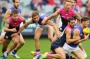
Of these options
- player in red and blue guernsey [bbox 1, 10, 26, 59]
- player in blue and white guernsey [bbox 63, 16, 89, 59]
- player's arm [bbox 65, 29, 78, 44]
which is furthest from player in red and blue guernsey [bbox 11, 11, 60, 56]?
player's arm [bbox 65, 29, 78, 44]

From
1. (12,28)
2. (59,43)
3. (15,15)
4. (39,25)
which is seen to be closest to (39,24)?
(39,25)

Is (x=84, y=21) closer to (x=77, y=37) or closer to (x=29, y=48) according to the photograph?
(x=77, y=37)

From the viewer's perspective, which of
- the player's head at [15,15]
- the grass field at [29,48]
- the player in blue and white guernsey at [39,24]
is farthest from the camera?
the grass field at [29,48]

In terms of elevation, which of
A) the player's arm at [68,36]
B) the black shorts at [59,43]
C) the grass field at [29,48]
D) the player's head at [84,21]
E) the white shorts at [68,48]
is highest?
the player's head at [84,21]

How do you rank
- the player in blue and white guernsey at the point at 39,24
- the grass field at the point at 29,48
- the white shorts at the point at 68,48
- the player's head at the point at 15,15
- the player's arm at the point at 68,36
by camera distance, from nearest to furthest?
the player's arm at the point at 68,36 < the white shorts at the point at 68,48 < the player's head at the point at 15,15 < the player in blue and white guernsey at the point at 39,24 < the grass field at the point at 29,48

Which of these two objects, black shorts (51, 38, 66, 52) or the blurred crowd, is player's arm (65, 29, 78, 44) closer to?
black shorts (51, 38, 66, 52)

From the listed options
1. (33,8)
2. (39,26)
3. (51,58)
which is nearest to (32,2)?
(33,8)

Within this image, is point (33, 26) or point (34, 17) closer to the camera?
point (34, 17)

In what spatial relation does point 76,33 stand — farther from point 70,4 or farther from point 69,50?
point 70,4

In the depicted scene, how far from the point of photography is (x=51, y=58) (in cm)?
1334

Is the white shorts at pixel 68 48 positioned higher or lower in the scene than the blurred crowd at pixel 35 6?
higher

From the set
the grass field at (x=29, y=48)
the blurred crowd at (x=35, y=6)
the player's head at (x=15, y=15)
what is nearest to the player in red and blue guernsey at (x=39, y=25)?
the player's head at (x=15, y=15)

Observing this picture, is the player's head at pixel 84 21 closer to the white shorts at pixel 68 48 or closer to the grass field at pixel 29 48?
the white shorts at pixel 68 48

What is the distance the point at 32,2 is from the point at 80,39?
35.8 ft
